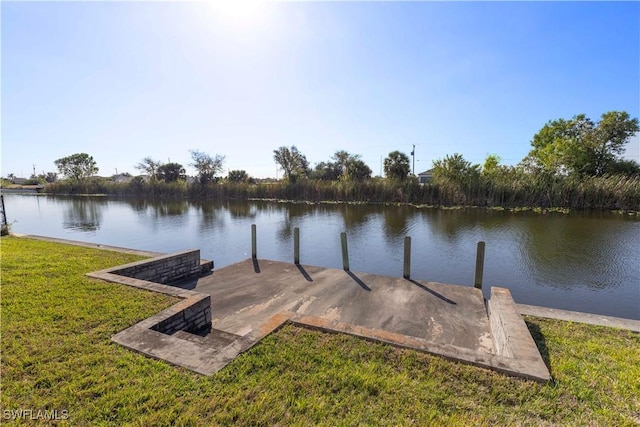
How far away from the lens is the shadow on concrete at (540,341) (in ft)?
10.7

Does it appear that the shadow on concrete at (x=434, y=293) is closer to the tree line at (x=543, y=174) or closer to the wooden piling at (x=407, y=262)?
the wooden piling at (x=407, y=262)

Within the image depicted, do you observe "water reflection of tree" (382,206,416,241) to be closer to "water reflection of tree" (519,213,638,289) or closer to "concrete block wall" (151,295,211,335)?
"water reflection of tree" (519,213,638,289)

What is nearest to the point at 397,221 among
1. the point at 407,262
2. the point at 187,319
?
the point at 407,262

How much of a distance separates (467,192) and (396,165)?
27.9 feet

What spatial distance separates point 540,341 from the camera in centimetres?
378

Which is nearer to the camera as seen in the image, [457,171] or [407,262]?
[407,262]

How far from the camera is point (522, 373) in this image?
2.78 m

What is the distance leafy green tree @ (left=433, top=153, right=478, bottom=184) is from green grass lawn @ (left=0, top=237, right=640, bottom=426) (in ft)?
82.8

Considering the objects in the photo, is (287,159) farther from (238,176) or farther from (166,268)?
(166,268)

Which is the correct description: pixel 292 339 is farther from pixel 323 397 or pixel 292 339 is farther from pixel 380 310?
pixel 380 310

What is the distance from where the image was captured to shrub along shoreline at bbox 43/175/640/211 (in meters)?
22.1

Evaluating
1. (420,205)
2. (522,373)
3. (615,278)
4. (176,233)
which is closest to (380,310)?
(522,373)

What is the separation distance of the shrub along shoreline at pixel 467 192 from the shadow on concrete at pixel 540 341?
22608mm

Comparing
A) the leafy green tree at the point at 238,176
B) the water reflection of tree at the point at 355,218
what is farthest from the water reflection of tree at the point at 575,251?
the leafy green tree at the point at 238,176
